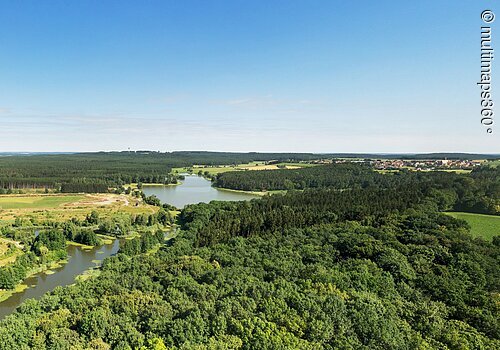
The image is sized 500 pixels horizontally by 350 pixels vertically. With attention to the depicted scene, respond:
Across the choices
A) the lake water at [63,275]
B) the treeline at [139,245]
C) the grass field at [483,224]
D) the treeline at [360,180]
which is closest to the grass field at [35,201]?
the lake water at [63,275]

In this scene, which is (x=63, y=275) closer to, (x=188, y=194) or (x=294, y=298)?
(x=294, y=298)

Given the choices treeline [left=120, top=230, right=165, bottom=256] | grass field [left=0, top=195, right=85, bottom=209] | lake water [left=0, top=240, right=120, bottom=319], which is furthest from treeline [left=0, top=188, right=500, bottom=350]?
grass field [left=0, top=195, right=85, bottom=209]

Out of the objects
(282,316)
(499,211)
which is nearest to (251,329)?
(282,316)

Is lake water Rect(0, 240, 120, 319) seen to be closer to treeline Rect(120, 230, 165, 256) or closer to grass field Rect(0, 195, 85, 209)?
→ treeline Rect(120, 230, 165, 256)

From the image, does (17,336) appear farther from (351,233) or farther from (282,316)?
(351,233)

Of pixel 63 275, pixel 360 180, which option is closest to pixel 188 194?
pixel 360 180
